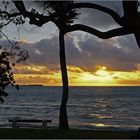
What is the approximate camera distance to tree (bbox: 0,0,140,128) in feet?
52.8

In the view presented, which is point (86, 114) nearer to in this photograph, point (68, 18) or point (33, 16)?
point (68, 18)

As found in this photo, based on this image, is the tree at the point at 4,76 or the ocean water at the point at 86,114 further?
the ocean water at the point at 86,114

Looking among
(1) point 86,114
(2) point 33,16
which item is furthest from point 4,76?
(1) point 86,114

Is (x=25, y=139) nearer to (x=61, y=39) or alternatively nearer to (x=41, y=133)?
(x=41, y=133)

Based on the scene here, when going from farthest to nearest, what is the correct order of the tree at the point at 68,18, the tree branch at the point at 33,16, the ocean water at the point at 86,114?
1. the ocean water at the point at 86,114
2. the tree branch at the point at 33,16
3. the tree at the point at 68,18

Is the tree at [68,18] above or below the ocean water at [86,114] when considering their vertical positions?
above

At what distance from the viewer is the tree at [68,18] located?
52.8 ft

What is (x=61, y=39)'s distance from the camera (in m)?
22.7

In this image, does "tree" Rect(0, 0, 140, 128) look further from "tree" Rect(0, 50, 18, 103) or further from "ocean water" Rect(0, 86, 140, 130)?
"ocean water" Rect(0, 86, 140, 130)

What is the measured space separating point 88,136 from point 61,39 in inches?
260

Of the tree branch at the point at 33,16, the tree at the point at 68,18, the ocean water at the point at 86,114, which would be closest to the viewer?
the tree at the point at 68,18

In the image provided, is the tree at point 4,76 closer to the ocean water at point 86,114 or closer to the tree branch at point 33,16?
the tree branch at point 33,16

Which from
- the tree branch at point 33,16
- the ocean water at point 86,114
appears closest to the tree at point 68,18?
the tree branch at point 33,16

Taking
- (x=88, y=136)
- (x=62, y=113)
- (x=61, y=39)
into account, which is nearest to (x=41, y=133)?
(x=88, y=136)
